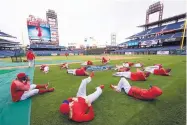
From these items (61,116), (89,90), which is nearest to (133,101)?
(89,90)

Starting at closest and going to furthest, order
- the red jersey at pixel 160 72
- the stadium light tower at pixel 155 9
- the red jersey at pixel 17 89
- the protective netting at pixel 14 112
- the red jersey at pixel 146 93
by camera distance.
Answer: the protective netting at pixel 14 112, the red jersey at pixel 146 93, the red jersey at pixel 17 89, the red jersey at pixel 160 72, the stadium light tower at pixel 155 9

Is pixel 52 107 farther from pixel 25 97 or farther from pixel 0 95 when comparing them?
pixel 0 95

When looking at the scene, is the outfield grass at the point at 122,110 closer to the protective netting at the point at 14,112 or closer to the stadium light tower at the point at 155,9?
the protective netting at the point at 14,112

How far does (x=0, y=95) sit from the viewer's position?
15.8ft

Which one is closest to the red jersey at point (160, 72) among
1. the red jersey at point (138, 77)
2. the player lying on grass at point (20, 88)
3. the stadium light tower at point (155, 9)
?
Result: the red jersey at point (138, 77)

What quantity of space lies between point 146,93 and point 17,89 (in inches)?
157

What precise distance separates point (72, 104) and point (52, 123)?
0.66 metres

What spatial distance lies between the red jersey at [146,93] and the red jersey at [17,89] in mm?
3492

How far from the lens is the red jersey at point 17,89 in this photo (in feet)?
12.6

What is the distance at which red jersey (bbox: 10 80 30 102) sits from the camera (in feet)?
12.6

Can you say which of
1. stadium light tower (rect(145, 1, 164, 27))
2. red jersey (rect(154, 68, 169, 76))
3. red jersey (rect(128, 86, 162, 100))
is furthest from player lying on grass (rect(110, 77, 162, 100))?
stadium light tower (rect(145, 1, 164, 27))

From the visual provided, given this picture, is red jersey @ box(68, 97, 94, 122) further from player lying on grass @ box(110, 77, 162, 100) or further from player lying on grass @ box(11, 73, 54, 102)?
player lying on grass @ box(11, 73, 54, 102)

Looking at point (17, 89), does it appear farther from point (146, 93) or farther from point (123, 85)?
point (146, 93)

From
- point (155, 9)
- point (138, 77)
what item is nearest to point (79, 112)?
point (138, 77)
